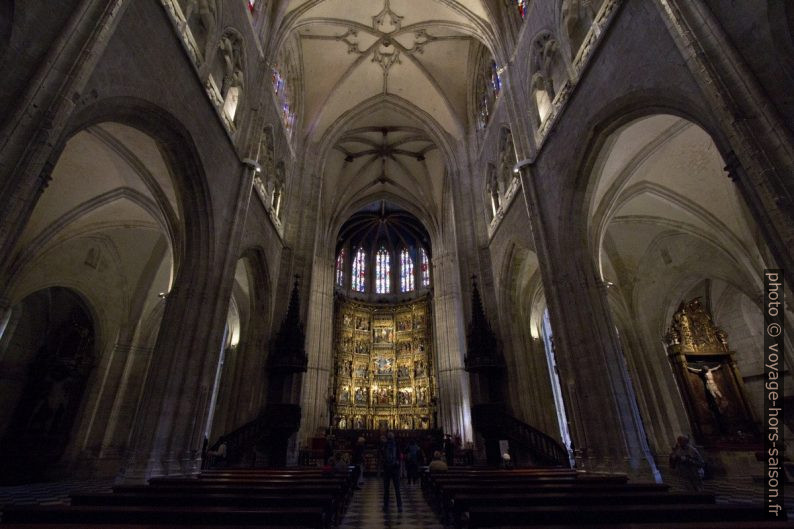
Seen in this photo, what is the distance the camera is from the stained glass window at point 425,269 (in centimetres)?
3169

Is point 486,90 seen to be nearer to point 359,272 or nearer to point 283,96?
point 283,96

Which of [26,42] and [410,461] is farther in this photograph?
[410,461]

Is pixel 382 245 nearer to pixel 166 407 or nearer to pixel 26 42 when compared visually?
pixel 166 407

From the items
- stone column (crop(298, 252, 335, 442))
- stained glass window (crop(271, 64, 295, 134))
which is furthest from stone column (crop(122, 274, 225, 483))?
stained glass window (crop(271, 64, 295, 134))

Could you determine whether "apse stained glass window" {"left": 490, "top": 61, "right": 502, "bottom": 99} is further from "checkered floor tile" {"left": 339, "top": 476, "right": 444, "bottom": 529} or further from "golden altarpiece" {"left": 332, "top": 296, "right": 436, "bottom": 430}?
"golden altarpiece" {"left": 332, "top": 296, "right": 436, "bottom": 430}

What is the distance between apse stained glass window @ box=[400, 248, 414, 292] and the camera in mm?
32562

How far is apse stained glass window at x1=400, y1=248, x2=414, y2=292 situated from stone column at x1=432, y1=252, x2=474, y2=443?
27.2 feet

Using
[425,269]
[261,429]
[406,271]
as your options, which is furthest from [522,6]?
[406,271]

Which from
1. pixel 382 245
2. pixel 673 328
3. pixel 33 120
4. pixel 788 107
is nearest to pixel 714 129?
pixel 788 107

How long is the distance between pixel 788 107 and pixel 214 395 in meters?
22.8

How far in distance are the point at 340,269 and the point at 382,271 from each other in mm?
3824

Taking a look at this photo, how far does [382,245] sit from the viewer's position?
34.4 m

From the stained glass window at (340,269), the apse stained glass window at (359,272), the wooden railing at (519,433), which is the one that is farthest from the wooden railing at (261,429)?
the apse stained glass window at (359,272)

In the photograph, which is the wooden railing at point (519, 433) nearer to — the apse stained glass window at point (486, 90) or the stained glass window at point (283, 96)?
the apse stained glass window at point (486, 90)
